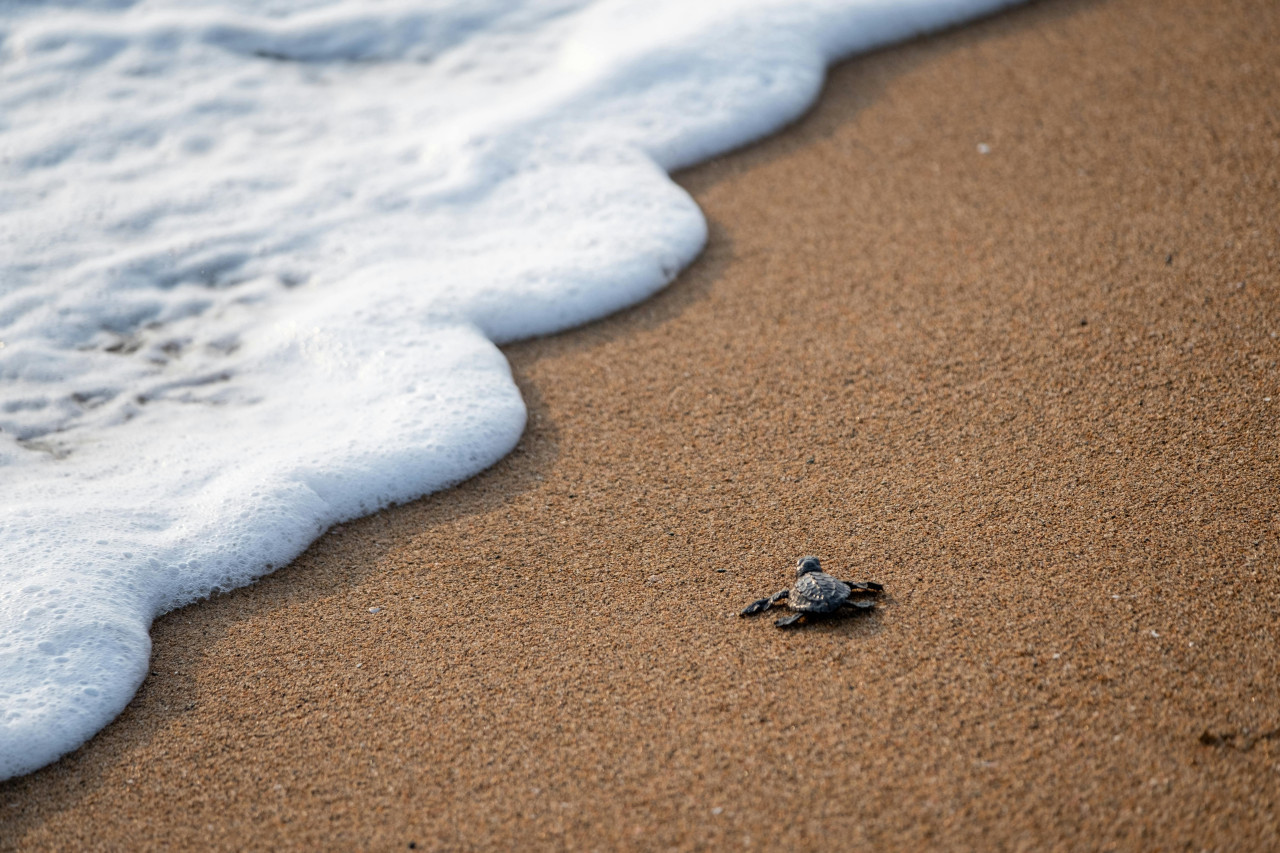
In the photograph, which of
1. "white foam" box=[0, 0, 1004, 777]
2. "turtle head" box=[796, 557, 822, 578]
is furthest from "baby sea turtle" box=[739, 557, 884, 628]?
"white foam" box=[0, 0, 1004, 777]

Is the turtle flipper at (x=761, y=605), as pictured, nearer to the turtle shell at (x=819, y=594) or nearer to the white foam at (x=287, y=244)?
the turtle shell at (x=819, y=594)

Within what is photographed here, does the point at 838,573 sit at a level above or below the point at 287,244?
below

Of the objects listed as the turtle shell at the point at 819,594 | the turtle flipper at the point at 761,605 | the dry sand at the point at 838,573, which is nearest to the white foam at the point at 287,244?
the dry sand at the point at 838,573

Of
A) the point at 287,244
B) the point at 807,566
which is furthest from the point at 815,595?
the point at 287,244

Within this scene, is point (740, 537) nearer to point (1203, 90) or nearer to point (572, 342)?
point (572, 342)

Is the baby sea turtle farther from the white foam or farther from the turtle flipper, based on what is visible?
the white foam

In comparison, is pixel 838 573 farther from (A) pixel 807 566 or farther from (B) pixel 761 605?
(B) pixel 761 605

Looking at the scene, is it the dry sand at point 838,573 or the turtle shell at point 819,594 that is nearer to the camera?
the dry sand at point 838,573
